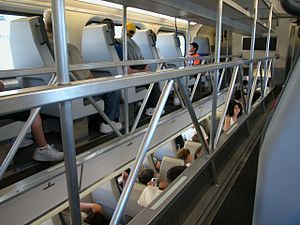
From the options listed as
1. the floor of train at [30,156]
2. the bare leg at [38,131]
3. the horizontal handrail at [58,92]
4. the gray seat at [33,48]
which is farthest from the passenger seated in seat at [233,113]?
the horizontal handrail at [58,92]

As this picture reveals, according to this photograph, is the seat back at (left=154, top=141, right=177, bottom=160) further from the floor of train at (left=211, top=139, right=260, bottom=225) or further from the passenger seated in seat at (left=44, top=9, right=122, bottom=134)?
the floor of train at (left=211, top=139, right=260, bottom=225)

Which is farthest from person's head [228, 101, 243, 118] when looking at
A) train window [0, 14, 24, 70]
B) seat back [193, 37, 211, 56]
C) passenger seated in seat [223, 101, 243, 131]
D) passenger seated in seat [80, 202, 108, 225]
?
seat back [193, 37, 211, 56]

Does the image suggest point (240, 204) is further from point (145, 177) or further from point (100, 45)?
point (100, 45)

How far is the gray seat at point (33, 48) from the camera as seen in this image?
2574 mm

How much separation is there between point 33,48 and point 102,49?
100cm

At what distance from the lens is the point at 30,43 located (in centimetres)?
259

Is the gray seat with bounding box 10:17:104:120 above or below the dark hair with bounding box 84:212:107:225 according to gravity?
above

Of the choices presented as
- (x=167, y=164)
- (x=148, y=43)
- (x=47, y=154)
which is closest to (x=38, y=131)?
(x=47, y=154)

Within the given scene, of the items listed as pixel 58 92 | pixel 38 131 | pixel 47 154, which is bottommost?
pixel 47 154

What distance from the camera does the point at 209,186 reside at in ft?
6.11

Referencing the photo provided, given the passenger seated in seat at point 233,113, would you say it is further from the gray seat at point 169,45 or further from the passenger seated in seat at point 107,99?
the passenger seated in seat at point 107,99

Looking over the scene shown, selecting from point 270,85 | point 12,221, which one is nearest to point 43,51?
point 12,221

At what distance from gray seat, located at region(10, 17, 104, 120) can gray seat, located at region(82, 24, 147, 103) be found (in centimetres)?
83

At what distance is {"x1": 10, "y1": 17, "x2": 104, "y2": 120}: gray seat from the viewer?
2.57m
